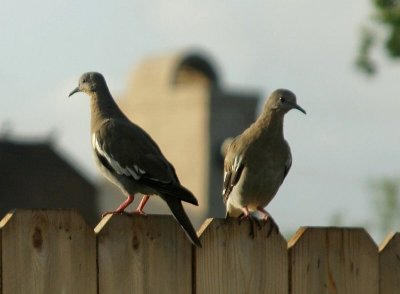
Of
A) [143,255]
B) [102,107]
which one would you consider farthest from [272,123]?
[143,255]

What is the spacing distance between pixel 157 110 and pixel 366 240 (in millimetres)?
46193

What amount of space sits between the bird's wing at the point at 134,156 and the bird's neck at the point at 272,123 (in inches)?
33.7

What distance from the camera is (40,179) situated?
5134 cm

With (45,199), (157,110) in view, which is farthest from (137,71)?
(45,199)

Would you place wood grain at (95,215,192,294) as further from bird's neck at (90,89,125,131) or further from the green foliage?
the green foliage

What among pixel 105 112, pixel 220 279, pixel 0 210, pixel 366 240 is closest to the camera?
pixel 220 279

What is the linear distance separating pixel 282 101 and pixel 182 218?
8.39ft

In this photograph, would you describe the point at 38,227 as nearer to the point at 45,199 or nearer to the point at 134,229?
the point at 134,229

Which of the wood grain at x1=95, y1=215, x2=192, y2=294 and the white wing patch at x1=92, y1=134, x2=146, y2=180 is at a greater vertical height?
the white wing patch at x1=92, y1=134, x2=146, y2=180

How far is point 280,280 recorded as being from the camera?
609 centimetres

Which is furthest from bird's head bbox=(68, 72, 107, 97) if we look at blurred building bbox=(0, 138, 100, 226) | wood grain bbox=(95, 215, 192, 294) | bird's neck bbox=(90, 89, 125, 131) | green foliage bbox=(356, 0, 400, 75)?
blurred building bbox=(0, 138, 100, 226)

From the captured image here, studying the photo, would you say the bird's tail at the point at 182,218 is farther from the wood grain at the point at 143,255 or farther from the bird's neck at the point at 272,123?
the bird's neck at the point at 272,123

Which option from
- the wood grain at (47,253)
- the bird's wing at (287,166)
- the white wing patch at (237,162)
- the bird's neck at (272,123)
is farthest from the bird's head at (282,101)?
the wood grain at (47,253)

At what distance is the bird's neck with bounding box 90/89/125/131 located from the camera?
27.1ft
